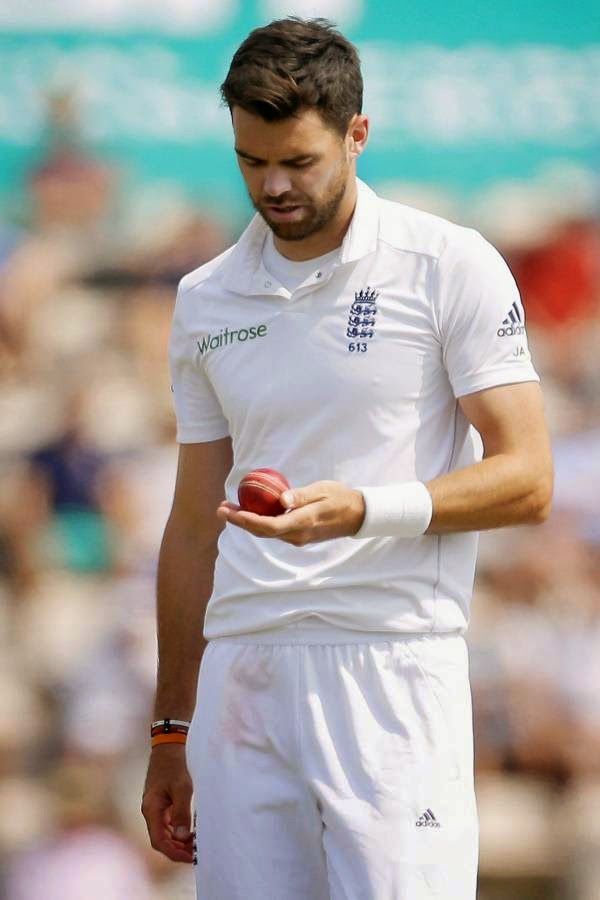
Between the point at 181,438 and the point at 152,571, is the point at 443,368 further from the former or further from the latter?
the point at 152,571

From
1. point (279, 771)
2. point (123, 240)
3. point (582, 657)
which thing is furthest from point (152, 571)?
point (279, 771)

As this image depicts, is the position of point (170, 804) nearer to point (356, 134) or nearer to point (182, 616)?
point (182, 616)

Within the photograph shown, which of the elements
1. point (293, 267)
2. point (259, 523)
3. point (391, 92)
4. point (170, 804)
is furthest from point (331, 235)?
point (391, 92)

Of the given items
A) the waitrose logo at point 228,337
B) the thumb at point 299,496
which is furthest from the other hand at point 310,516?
the waitrose logo at point 228,337

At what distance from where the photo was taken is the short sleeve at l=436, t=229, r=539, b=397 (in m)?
2.19

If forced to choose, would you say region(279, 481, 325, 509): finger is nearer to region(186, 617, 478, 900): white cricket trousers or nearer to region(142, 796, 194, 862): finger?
region(186, 617, 478, 900): white cricket trousers

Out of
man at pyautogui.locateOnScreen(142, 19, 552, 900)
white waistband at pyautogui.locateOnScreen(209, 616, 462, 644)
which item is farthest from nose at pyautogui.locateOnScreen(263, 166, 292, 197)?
white waistband at pyautogui.locateOnScreen(209, 616, 462, 644)

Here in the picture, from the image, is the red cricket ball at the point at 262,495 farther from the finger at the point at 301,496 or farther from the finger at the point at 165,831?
the finger at the point at 165,831

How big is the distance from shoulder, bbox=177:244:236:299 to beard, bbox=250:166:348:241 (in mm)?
182

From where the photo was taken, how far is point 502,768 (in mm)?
3680

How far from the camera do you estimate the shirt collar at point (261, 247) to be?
7.57 feet

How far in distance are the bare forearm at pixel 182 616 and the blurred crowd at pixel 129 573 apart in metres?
1.13

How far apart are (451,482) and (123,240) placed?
1.86 meters

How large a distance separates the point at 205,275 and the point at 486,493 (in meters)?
0.64
